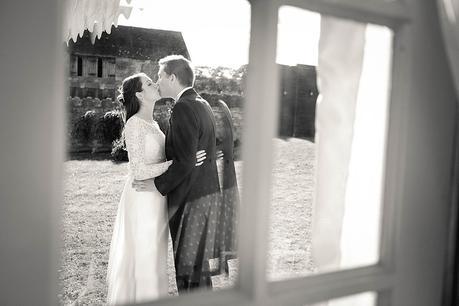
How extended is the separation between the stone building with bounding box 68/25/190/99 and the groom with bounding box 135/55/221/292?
6330mm

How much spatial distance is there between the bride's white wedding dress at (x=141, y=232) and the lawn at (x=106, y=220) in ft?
1.39

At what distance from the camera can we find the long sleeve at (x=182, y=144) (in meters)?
2.50

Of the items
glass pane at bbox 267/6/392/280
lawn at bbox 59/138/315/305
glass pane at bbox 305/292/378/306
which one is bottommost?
lawn at bbox 59/138/315/305

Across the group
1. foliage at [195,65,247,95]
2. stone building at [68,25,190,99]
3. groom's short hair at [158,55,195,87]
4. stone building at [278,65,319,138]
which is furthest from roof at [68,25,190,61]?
groom's short hair at [158,55,195,87]

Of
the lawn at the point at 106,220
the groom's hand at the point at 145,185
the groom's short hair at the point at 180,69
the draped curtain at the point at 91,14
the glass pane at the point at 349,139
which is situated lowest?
the lawn at the point at 106,220

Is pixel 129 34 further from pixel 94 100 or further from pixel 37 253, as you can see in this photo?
pixel 37 253

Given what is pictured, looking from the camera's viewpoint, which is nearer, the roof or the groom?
the groom

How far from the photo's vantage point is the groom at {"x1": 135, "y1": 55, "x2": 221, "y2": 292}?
→ 99.7 inches

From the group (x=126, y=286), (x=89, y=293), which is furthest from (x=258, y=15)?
(x=89, y=293)

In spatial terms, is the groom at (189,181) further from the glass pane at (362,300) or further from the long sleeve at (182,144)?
the glass pane at (362,300)

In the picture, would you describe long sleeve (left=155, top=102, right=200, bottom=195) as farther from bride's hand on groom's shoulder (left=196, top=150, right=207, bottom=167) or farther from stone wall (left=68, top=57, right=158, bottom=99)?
stone wall (left=68, top=57, right=158, bottom=99)

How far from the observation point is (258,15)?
0.69 m

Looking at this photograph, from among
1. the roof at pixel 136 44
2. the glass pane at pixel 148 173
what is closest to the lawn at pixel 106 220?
the glass pane at pixel 148 173

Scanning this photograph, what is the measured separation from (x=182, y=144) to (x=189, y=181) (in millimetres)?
234
